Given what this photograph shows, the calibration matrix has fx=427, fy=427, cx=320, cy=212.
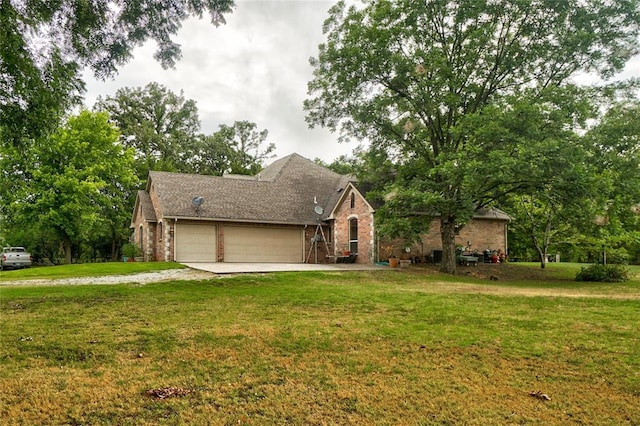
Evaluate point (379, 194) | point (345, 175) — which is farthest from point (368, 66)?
point (345, 175)

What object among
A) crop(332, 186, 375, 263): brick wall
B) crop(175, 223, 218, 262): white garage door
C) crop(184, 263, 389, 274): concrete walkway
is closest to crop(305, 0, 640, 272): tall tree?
crop(332, 186, 375, 263): brick wall

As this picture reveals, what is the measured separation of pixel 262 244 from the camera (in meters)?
23.7

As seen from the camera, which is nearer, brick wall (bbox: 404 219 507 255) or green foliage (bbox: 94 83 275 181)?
brick wall (bbox: 404 219 507 255)

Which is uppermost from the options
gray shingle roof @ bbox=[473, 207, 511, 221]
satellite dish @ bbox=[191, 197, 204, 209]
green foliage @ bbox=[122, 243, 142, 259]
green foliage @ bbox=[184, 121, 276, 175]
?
green foliage @ bbox=[184, 121, 276, 175]

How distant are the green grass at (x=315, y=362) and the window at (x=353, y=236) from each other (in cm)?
1349

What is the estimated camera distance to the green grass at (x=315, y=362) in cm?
362

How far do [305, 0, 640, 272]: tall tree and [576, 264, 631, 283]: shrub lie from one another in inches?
182

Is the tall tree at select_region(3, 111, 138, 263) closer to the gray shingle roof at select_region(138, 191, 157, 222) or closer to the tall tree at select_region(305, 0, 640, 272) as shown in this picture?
the gray shingle roof at select_region(138, 191, 157, 222)

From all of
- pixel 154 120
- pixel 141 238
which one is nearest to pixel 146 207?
pixel 141 238

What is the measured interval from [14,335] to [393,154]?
16.8 meters

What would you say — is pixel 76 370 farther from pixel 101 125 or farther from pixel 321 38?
pixel 101 125

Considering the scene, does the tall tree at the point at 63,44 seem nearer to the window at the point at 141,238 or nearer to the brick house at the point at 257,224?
the brick house at the point at 257,224

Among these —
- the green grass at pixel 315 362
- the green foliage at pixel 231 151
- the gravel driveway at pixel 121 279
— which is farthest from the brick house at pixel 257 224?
the green foliage at pixel 231 151

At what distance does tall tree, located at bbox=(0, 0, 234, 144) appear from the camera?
7270mm
